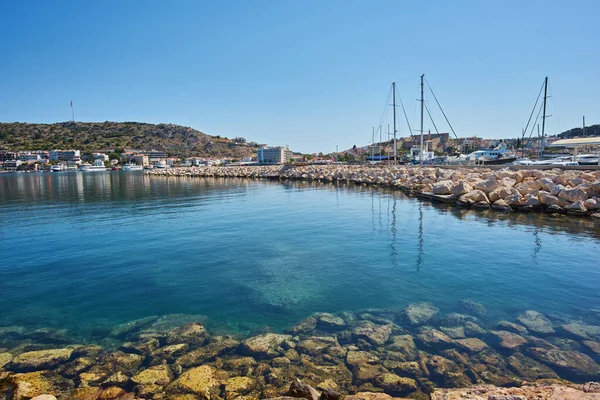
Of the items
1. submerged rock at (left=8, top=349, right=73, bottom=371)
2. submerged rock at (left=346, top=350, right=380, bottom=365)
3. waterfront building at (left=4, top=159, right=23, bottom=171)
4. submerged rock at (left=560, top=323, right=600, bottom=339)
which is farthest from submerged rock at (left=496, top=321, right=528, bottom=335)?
waterfront building at (left=4, top=159, right=23, bottom=171)

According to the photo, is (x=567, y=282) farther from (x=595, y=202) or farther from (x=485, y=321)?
(x=595, y=202)

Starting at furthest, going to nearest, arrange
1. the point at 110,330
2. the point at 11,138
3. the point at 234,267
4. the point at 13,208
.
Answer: the point at 11,138
the point at 13,208
the point at 234,267
the point at 110,330

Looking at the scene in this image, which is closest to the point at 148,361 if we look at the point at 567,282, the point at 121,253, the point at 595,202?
the point at 121,253

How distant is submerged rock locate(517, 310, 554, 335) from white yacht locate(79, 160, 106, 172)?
160 metres

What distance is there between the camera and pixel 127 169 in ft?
468

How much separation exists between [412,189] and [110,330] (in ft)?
94.8

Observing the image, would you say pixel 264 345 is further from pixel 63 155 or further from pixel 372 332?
pixel 63 155

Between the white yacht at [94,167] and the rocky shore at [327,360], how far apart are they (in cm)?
15611

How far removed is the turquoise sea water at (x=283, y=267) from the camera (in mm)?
7676

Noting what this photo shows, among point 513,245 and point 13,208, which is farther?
point 13,208

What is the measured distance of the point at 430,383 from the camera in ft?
16.5

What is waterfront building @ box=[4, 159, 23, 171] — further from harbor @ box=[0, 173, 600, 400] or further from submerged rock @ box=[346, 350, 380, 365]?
submerged rock @ box=[346, 350, 380, 365]

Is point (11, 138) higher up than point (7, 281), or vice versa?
point (11, 138)

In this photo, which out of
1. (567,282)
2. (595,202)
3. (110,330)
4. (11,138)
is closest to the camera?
(110,330)
